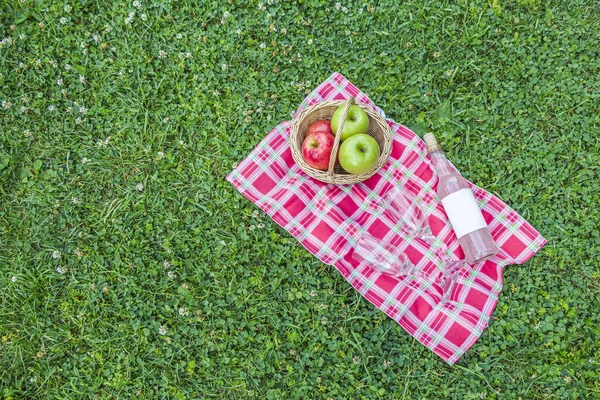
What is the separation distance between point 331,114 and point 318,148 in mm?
424

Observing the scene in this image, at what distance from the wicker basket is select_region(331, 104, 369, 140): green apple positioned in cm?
8

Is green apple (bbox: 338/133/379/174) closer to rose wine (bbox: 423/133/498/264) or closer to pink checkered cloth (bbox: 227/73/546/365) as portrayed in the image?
pink checkered cloth (bbox: 227/73/546/365)

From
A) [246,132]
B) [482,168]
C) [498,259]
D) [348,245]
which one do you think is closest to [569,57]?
[482,168]

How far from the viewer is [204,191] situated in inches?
135

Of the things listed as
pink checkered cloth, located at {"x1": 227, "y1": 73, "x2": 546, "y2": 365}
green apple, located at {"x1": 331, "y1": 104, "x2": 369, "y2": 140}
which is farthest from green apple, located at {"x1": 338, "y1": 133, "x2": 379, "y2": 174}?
pink checkered cloth, located at {"x1": 227, "y1": 73, "x2": 546, "y2": 365}

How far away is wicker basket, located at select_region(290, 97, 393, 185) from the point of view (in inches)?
122

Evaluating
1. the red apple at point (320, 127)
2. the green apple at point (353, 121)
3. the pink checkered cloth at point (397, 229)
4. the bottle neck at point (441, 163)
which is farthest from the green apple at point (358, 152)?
the bottle neck at point (441, 163)

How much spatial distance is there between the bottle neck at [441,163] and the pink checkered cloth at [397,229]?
5cm

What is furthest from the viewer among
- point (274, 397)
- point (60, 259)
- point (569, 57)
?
point (569, 57)

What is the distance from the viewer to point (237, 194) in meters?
3.38

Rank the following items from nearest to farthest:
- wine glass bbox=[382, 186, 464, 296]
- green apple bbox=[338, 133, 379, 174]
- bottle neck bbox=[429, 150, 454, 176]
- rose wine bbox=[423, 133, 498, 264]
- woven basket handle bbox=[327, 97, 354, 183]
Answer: woven basket handle bbox=[327, 97, 354, 183], green apple bbox=[338, 133, 379, 174], rose wine bbox=[423, 133, 498, 264], wine glass bbox=[382, 186, 464, 296], bottle neck bbox=[429, 150, 454, 176]

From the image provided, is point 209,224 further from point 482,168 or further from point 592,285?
point 592,285

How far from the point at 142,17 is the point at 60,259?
204 cm

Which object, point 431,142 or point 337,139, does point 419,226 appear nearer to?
point 431,142
